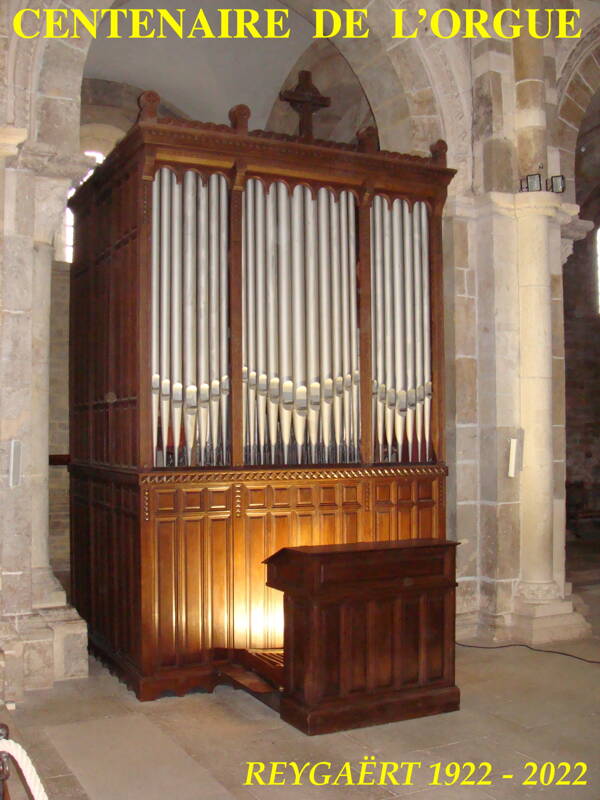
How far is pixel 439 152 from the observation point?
665cm

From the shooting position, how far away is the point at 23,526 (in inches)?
225

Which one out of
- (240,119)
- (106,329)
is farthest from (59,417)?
(240,119)

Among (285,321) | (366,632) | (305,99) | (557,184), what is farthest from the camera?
(557,184)

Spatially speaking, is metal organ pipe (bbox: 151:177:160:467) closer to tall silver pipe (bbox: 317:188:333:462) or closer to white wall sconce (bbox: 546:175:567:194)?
tall silver pipe (bbox: 317:188:333:462)

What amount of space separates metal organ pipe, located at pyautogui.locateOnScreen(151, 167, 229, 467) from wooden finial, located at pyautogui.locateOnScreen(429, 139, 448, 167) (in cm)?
175

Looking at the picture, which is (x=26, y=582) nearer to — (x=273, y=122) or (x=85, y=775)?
(x=85, y=775)

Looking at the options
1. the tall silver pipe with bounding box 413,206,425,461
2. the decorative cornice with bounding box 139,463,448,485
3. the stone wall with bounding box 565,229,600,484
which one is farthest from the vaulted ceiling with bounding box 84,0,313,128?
the stone wall with bounding box 565,229,600,484

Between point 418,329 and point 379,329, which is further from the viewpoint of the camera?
point 418,329

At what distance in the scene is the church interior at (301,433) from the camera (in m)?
4.94

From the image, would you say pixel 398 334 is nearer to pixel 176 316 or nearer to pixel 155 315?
pixel 176 316

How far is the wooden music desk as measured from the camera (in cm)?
488

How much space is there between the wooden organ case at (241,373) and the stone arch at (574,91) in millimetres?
1814

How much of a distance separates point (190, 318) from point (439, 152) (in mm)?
2381

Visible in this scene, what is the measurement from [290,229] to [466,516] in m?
2.76
